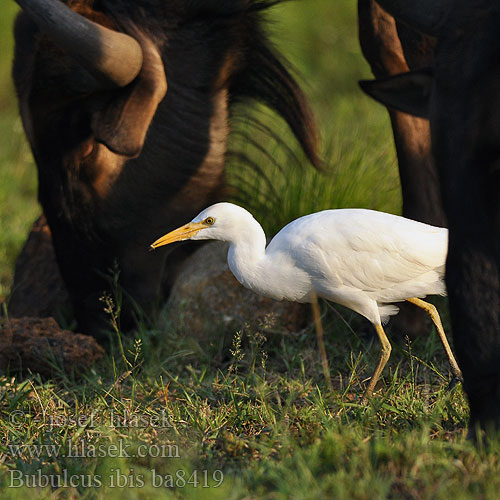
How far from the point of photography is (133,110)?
365 cm

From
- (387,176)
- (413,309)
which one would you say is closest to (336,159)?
(387,176)

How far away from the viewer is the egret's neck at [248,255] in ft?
10.7

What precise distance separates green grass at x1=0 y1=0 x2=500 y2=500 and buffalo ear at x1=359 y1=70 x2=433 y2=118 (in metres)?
0.93

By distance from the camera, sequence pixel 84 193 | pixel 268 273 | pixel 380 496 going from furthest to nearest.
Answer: pixel 84 193, pixel 268 273, pixel 380 496

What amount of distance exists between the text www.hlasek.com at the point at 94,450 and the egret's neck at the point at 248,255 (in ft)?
2.49

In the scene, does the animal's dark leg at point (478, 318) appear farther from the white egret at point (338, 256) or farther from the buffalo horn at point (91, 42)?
the buffalo horn at point (91, 42)

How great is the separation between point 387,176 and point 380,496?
3037mm

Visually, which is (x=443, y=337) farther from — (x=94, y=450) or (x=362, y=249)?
(x=94, y=450)

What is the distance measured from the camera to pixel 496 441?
2271mm

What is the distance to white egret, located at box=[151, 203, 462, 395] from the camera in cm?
322

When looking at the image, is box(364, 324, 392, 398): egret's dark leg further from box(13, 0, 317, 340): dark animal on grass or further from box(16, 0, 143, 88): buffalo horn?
box(16, 0, 143, 88): buffalo horn

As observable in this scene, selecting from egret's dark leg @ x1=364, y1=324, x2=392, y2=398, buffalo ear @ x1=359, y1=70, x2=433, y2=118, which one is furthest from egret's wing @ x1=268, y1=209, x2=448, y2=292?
buffalo ear @ x1=359, y1=70, x2=433, y2=118

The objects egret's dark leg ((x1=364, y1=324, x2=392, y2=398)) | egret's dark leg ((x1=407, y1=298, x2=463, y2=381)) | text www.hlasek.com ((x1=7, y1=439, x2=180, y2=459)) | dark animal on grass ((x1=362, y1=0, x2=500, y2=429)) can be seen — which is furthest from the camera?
egret's dark leg ((x1=407, y1=298, x2=463, y2=381))

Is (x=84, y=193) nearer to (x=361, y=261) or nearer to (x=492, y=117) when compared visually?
(x=361, y=261)
